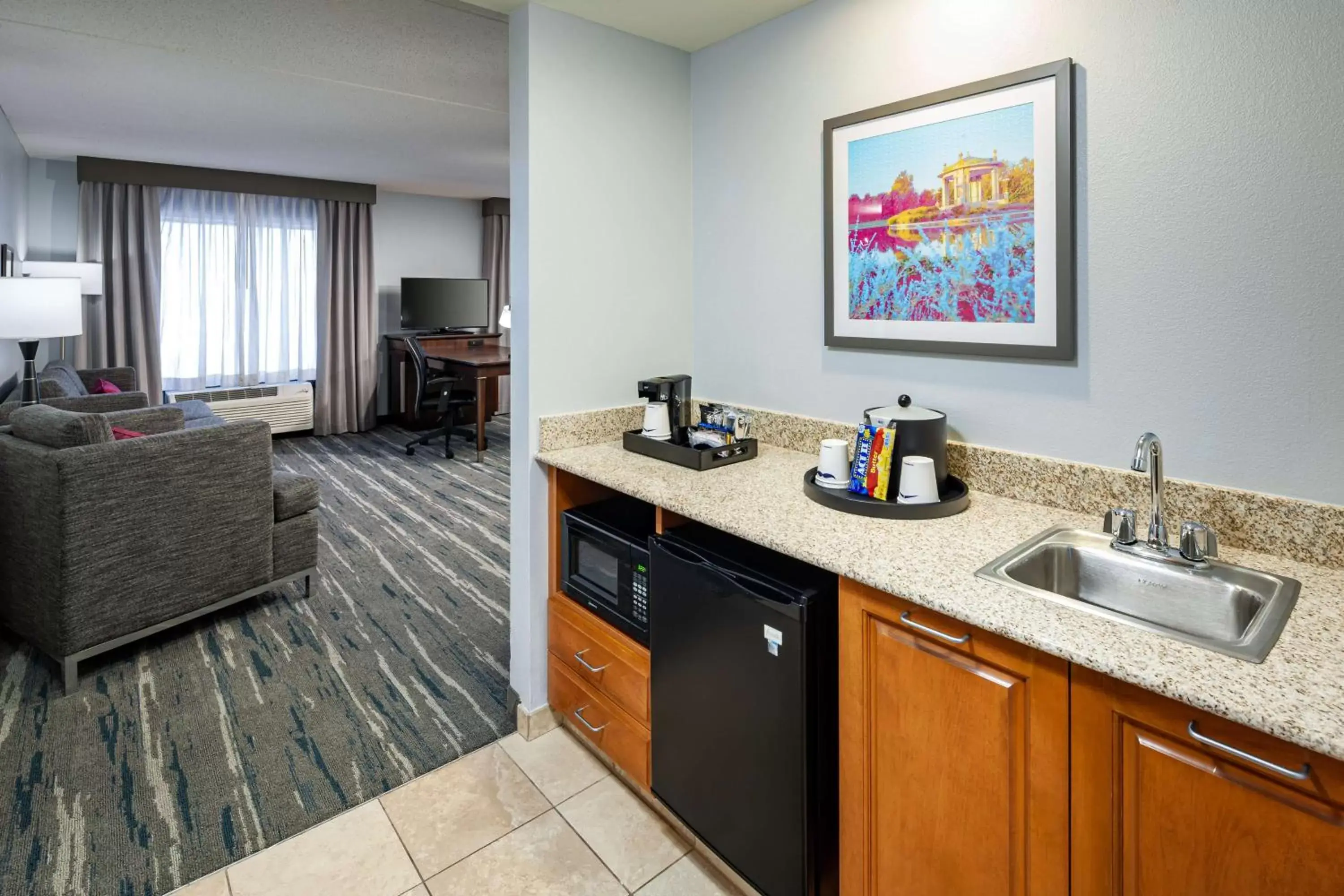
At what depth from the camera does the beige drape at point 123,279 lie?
5723 millimetres

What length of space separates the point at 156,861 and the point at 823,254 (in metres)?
2.26

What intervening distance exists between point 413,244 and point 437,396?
1.99 metres

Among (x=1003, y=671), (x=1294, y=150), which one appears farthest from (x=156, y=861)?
(x=1294, y=150)

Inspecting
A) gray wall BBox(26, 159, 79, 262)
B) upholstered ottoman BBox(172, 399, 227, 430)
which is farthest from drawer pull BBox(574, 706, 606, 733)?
gray wall BBox(26, 159, 79, 262)

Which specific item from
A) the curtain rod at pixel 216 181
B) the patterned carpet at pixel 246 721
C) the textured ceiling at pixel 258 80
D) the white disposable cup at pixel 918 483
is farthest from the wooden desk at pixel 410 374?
the white disposable cup at pixel 918 483

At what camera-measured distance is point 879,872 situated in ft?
4.42

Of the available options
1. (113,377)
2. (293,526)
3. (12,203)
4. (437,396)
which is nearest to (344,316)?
(437,396)

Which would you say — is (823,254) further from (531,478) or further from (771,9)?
(531,478)

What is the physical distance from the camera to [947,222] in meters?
1.76

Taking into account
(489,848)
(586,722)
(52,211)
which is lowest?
(489,848)

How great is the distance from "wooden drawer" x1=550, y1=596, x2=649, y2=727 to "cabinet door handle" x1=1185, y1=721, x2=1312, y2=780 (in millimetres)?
1179

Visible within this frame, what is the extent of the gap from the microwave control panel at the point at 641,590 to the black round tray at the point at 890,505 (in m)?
0.46

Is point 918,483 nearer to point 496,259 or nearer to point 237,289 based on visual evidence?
point 237,289

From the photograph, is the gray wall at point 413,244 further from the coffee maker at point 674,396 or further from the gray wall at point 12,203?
the coffee maker at point 674,396
